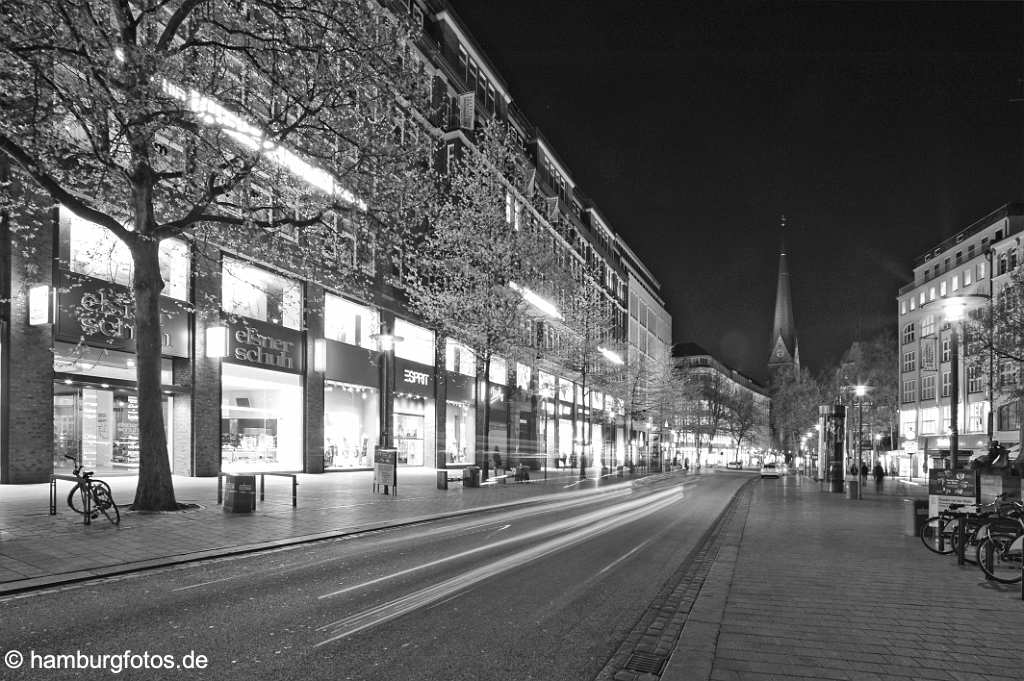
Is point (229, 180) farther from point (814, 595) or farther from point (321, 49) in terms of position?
point (814, 595)

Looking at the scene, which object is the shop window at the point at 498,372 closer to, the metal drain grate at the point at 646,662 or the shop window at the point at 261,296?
the shop window at the point at 261,296

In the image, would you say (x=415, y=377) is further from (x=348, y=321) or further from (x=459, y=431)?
(x=459, y=431)

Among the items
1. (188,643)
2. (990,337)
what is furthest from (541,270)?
(188,643)

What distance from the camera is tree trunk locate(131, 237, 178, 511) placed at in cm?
1552

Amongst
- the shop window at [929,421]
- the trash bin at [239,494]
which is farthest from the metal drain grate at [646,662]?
the shop window at [929,421]

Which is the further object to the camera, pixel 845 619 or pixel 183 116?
pixel 183 116

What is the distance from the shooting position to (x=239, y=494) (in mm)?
16297

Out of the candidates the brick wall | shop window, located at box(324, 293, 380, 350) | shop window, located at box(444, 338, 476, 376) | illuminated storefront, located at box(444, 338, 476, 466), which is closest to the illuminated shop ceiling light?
illuminated storefront, located at box(444, 338, 476, 466)

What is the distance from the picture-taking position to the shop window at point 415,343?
38875 mm

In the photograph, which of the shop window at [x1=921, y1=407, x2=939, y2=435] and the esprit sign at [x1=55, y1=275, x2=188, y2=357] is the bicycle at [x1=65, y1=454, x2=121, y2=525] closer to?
the esprit sign at [x1=55, y1=275, x2=188, y2=357]

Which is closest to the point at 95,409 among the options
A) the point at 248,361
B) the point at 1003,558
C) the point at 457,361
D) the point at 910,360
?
the point at 248,361

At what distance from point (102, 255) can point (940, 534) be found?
20.5 m

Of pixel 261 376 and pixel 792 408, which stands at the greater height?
pixel 261 376

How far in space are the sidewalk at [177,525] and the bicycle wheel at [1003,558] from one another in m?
10.6
